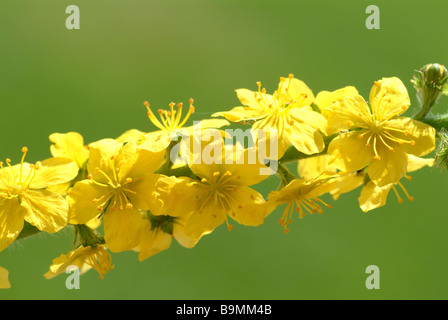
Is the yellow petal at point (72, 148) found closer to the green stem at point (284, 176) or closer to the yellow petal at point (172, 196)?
the yellow petal at point (172, 196)

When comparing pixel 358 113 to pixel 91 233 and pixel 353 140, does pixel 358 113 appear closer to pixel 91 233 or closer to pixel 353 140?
pixel 353 140

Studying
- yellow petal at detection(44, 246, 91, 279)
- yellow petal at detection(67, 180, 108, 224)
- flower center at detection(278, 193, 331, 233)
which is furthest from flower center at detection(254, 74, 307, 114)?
yellow petal at detection(44, 246, 91, 279)

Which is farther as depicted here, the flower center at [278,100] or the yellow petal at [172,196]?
the flower center at [278,100]

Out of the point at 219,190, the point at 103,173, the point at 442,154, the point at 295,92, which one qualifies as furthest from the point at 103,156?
the point at 442,154

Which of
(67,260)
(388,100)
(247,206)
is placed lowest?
(67,260)

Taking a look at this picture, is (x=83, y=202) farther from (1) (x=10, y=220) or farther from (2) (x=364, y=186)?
(2) (x=364, y=186)

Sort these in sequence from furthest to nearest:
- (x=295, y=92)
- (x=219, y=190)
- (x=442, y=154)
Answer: (x=295, y=92) → (x=219, y=190) → (x=442, y=154)

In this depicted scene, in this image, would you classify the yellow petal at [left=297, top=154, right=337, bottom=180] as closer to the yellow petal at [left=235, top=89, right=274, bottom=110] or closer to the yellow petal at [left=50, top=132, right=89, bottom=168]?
the yellow petal at [left=235, top=89, right=274, bottom=110]

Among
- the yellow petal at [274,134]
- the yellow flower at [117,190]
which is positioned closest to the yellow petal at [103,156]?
the yellow flower at [117,190]
